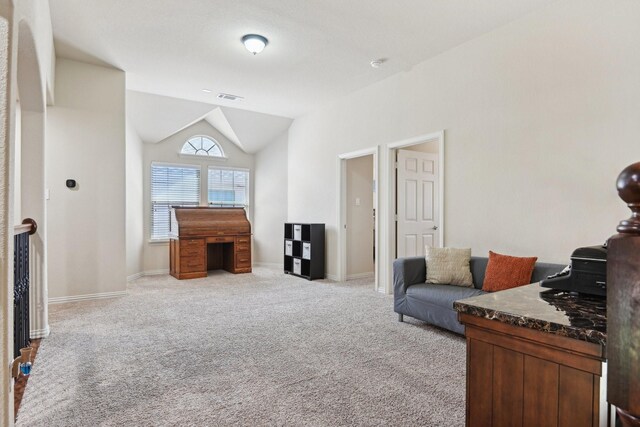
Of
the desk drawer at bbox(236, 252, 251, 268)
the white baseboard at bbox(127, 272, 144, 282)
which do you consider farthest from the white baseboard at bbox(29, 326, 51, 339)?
the desk drawer at bbox(236, 252, 251, 268)

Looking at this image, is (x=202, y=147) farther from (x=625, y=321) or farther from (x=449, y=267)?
(x=625, y=321)

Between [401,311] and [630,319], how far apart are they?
311 centimetres

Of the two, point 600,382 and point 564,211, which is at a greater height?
point 564,211

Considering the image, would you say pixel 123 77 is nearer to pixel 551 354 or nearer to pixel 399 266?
pixel 399 266

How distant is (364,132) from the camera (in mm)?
5297

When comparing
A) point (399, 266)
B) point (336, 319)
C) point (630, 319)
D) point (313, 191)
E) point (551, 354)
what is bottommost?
point (336, 319)

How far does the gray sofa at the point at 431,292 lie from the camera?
9.87 feet

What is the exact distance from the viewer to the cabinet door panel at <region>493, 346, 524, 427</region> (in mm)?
919

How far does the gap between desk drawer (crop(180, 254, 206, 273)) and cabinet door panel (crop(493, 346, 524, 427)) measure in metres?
5.69

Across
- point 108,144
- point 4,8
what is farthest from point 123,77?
point 4,8

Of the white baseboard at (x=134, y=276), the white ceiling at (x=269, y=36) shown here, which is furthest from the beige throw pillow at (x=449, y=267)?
the white baseboard at (x=134, y=276)

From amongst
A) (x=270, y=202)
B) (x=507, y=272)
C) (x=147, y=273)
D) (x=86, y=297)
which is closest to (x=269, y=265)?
(x=270, y=202)

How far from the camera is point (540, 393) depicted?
88 centimetres

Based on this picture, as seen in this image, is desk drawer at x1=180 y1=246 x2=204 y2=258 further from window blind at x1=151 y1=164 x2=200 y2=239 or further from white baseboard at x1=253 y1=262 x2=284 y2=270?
white baseboard at x1=253 y1=262 x2=284 y2=270
